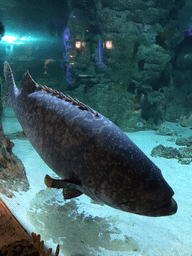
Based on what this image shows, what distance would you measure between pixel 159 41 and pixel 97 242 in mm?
10211

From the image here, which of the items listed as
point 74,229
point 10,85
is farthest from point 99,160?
point 74,229

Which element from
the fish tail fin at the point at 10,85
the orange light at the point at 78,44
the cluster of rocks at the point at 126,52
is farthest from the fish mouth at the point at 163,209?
the orange light at the point at 78,44

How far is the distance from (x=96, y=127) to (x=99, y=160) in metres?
0.18

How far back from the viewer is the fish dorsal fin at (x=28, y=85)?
140cm

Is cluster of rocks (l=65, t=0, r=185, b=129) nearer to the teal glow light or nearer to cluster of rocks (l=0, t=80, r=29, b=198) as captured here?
the teal glow light

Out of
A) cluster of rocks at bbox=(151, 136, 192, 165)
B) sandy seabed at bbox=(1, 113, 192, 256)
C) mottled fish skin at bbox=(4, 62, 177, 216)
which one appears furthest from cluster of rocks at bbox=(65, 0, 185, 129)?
mottled fish skin at bbox=(4, 62, 177, 216)

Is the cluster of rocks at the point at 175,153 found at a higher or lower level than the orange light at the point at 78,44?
lower

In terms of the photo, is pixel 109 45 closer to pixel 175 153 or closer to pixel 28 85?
pixel 175 153

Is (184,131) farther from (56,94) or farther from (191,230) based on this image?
(56,94)

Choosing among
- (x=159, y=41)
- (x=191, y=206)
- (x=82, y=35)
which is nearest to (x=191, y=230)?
(x=191, y=206)

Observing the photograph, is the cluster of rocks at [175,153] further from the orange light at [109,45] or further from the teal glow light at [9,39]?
the teal glow light at [9,39]

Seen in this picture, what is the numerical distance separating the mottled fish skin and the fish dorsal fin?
0.24 m

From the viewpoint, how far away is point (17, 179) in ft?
10.7

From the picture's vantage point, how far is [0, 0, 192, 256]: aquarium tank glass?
3.33 ft
